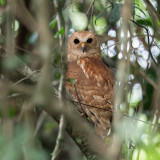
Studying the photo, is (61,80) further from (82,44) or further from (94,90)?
(82,44)

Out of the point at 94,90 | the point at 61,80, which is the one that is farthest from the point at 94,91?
the point at 61,80

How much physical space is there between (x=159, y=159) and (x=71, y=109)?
1007 millimetres

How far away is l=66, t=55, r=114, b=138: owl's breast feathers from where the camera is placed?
3182mm

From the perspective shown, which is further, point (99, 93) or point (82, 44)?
point (82, 44)

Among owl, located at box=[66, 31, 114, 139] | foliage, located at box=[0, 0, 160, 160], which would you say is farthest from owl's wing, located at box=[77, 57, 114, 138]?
foliage, located at box=[0, 0, 160, 160]

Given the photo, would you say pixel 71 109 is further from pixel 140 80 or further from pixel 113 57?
pixel 113 57

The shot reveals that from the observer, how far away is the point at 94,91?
3363mm

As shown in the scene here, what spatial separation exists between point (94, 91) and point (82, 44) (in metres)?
0.86

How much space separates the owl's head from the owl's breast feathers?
429mm

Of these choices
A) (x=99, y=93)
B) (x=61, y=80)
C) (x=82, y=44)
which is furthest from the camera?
(x=82, y=44)

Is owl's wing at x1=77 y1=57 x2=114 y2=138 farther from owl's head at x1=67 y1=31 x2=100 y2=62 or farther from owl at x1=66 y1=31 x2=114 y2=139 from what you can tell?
owl's head at x1=67 y1=31 x2=100 y2=62

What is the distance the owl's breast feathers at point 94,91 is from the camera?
3182 millimetres

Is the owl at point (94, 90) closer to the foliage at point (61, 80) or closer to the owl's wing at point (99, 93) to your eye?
the owl's wing at point (99, 93)

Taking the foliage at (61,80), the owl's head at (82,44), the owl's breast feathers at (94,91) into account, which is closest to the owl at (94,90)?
the owl's breast feathers at (94,91)
